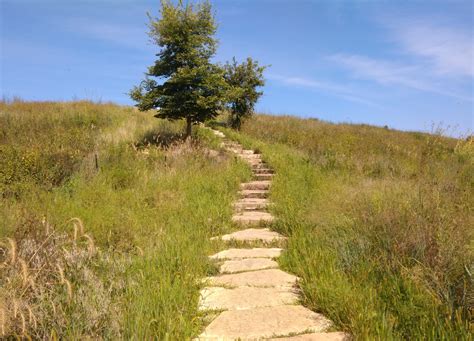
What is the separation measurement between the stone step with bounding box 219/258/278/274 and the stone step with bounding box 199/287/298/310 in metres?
0.53

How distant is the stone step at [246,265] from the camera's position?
13.8 feet

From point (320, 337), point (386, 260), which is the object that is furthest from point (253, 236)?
point (320, 337)

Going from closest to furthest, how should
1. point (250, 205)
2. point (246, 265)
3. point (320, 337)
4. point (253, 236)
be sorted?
point (320, 337)
point (246, 265)
point (253, 236)
point (250, 205)

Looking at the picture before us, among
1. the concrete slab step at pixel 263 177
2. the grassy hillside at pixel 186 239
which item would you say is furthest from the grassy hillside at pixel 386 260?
the concrete slab step at pixel 263 177

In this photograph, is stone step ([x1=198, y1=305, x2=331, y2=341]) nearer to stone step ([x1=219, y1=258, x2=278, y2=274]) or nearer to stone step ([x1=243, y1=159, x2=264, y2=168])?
stone step ([x1=219, y1=258, x2=278, y2=274])

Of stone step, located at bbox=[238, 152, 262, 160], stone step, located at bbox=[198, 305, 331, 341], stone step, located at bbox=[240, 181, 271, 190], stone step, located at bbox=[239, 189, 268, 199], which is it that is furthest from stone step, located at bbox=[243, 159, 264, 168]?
stone step, located at bbox=[198, 305, 331, 341]

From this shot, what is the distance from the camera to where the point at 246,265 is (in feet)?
14.2

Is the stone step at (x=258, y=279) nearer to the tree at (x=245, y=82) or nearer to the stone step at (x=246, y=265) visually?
the stone step at (x=246, y=265)

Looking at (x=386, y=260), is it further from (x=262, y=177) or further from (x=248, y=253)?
(x=262, y=177)

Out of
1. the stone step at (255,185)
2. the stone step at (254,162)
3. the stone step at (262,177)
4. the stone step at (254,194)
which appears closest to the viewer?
the stone step at (254,194)

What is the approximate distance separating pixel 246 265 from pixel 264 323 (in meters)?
1.41

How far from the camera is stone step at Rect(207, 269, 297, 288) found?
12.3ft

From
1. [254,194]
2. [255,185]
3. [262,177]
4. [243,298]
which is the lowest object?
[243,298]

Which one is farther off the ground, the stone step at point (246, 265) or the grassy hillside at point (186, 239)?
the grassy hillside at point (186, 239)
